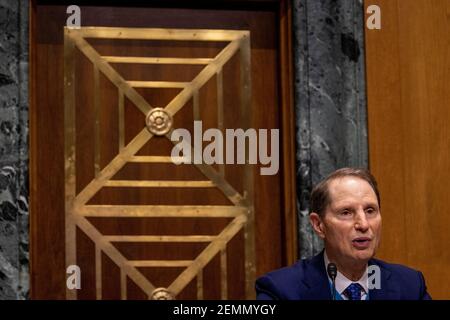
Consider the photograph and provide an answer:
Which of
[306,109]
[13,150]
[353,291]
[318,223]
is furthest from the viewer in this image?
[306,109]

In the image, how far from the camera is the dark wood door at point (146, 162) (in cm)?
387

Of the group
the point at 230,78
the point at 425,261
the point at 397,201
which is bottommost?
the point at 425,261

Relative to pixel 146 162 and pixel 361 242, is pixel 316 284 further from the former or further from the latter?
pixel 146 162

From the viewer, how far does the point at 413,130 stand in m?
3.96

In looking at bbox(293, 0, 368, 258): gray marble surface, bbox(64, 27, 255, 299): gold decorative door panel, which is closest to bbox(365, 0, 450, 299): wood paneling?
bbox(293, 0, 368, 258): gray marble surface

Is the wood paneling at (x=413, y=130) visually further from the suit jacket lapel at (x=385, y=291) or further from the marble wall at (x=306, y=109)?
the suit jacket lapel at (x=385, y=291)

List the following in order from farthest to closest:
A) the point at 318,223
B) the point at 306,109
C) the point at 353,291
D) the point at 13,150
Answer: the point at 306,109 → the point at 13,150 → the point at 318,223 → the point at 353,291

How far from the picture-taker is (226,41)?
4035 mm

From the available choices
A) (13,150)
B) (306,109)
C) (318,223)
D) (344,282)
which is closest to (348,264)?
(344,282)

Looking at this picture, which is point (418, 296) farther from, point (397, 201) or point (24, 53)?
point (24, 53)

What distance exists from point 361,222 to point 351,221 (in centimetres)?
4

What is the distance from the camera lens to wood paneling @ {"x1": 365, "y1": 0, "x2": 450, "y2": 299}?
12.8ft
